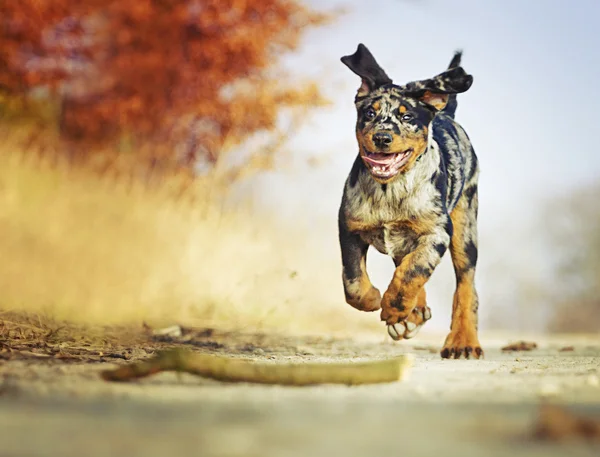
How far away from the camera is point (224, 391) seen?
285 centimetres

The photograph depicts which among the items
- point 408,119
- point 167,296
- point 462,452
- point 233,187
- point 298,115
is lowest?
point 462,452

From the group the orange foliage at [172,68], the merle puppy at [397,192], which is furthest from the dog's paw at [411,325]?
the orange foliage at [172,68]

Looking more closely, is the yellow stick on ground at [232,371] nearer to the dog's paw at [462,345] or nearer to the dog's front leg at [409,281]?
the dog's front leg at [409,281]

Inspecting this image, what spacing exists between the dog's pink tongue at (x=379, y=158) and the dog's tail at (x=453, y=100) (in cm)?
150

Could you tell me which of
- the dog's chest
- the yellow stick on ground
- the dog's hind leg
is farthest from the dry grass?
the yellow stick on ground

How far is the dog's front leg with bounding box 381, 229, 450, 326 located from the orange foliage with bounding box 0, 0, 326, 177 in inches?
391

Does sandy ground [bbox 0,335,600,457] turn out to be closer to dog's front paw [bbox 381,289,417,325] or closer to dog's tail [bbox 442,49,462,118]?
dog's front paw [bbox 381,289,417,325]

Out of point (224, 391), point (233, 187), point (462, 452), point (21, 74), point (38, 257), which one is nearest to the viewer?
point (462, 452)

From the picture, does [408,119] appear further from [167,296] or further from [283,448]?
[167,296]

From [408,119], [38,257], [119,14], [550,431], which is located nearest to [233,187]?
[119,14]

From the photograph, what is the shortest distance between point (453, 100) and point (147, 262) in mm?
3721

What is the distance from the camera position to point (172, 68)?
14898mm

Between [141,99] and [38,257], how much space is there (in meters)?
7.21

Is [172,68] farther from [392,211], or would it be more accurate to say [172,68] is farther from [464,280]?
[392,211]
